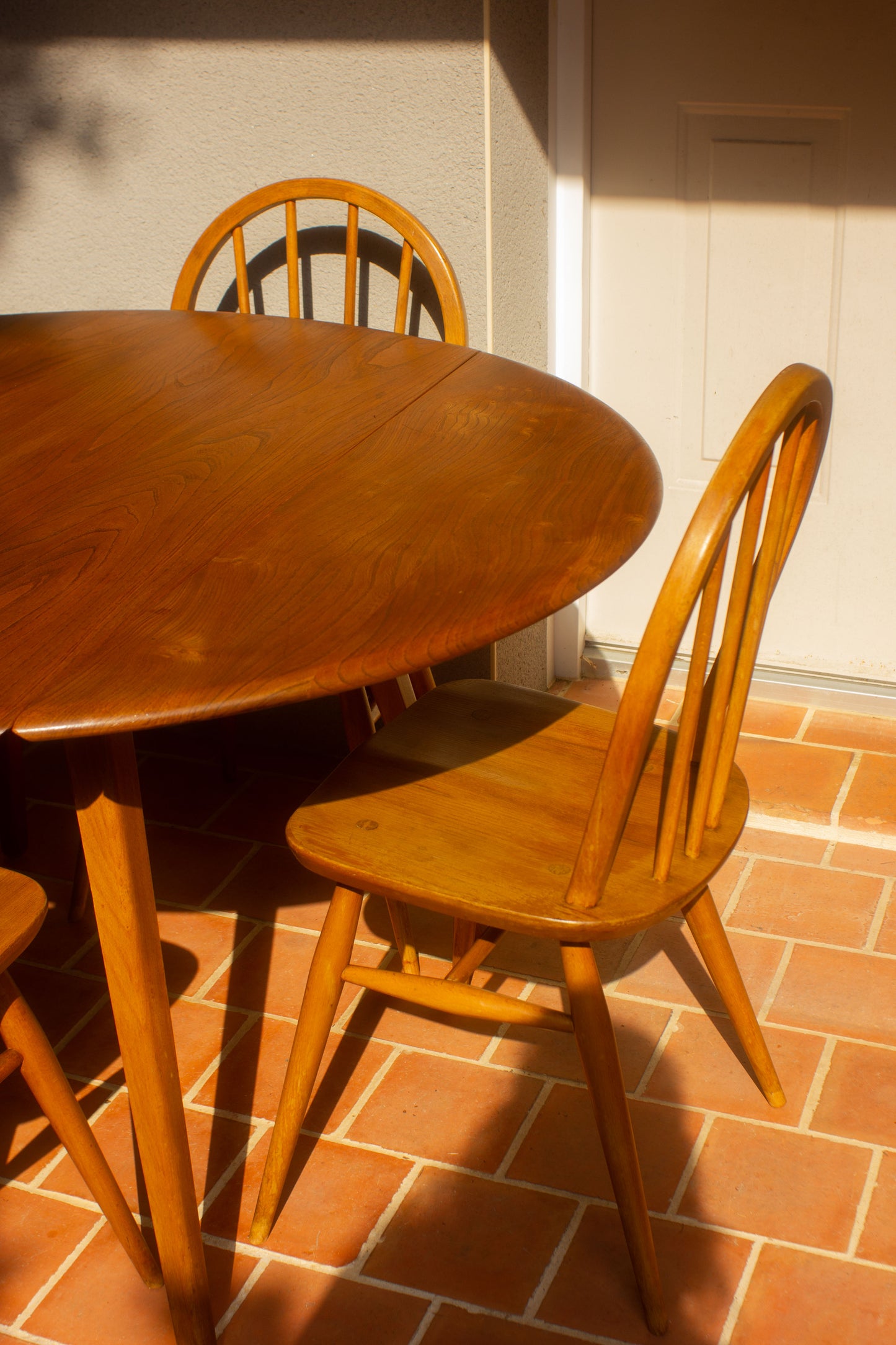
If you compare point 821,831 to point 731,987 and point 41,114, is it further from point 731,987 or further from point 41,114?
point 41,114

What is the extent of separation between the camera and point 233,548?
51.1 inches

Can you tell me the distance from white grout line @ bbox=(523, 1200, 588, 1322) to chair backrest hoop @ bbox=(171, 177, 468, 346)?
3.99ft

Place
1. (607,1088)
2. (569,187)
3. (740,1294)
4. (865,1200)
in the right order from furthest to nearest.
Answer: (569,187) < (865,1200) < (740,1294) < (607,1088)

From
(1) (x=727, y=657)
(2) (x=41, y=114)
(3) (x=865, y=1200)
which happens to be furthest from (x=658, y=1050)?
(2) (x=41, y=114)

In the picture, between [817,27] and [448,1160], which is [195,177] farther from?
[448,1160]

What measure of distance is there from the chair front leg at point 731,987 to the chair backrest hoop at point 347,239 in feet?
Answer: 3.02

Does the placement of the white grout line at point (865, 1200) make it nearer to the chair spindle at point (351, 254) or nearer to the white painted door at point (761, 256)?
the white painted door at point (761, 256)

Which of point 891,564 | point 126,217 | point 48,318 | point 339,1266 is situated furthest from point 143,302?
point 339,1266

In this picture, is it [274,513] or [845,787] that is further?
[845,787]

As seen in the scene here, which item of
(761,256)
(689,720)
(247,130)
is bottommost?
(689,720)

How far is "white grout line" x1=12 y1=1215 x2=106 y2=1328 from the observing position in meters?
1.45

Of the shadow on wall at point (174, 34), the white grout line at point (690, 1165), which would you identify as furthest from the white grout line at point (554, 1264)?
the shadow on wall at point (174, 34)

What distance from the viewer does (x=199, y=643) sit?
3.66ft

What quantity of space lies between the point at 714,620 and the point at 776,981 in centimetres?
90
